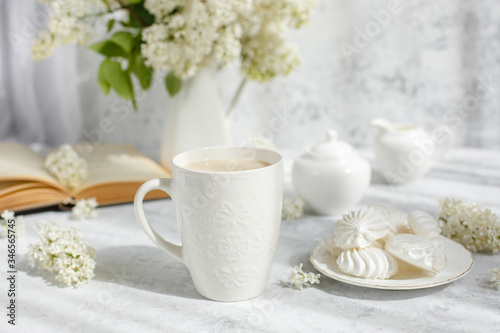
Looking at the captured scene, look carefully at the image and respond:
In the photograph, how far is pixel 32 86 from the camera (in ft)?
4.56

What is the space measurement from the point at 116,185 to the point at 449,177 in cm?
73

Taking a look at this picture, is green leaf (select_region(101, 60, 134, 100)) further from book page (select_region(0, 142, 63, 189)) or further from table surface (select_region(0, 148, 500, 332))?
table surface (select_region(0, 148, 500, 332))

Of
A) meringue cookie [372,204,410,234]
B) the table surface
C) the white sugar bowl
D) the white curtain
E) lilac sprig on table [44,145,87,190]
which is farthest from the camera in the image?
the white curtain

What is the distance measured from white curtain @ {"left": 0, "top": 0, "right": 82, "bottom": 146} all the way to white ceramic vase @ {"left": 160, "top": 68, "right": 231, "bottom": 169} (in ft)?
1.58

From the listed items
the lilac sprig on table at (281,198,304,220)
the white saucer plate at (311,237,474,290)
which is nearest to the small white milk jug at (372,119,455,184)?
the lilac sprig on table at (281,198,304,220)

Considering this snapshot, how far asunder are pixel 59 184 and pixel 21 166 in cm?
8

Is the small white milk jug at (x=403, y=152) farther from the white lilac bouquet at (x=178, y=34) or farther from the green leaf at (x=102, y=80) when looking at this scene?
the green leaf at (x=102, y=80)

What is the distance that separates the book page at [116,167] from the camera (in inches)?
38.2

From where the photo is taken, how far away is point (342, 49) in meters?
1.35

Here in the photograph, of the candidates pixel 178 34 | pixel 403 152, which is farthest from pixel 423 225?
pixel 178 34

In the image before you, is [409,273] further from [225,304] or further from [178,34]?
[178,34]

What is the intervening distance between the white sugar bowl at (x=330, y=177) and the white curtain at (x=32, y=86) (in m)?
0.81

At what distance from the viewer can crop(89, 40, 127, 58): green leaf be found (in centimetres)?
94

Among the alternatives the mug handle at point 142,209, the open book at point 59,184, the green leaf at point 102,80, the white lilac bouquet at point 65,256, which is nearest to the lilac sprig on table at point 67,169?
the open book at point 59,184
